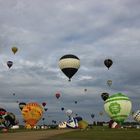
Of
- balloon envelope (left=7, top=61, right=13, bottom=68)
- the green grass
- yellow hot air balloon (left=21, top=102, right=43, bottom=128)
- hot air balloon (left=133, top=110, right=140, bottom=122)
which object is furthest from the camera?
hot air balloon (left=133, top=110, right=140, bottom=122)

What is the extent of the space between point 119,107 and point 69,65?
1233cm

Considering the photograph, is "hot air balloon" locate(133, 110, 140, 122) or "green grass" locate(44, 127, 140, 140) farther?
"hot air balloon" locate(133, 110, 140, 122)

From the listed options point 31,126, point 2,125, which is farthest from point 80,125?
point 2,125

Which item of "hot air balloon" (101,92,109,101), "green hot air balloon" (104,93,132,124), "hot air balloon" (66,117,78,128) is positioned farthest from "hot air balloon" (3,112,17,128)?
"green hot air balloon" (104,93,132,124)

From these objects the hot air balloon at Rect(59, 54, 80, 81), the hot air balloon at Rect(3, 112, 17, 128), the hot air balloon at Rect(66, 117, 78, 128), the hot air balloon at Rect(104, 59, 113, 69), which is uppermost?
the hot air balloon at Rect(104, 59, 113, 69)

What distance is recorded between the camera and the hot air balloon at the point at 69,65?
72781mm

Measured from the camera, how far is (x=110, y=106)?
76.5 meters

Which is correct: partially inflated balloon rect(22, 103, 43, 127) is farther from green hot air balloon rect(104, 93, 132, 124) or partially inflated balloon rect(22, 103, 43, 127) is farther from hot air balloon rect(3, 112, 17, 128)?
green hot air balloon rect(104, 93, 132, 124)

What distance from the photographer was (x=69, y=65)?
72750mm

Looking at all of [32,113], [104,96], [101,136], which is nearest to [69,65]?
[101,136]

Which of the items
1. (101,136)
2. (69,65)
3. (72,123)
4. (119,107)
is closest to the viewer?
(101,136)

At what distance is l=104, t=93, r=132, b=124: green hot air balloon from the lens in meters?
74.9

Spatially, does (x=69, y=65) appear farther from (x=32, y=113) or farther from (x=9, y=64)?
(x=32, y=113)

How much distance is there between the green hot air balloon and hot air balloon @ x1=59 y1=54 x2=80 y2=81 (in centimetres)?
959
